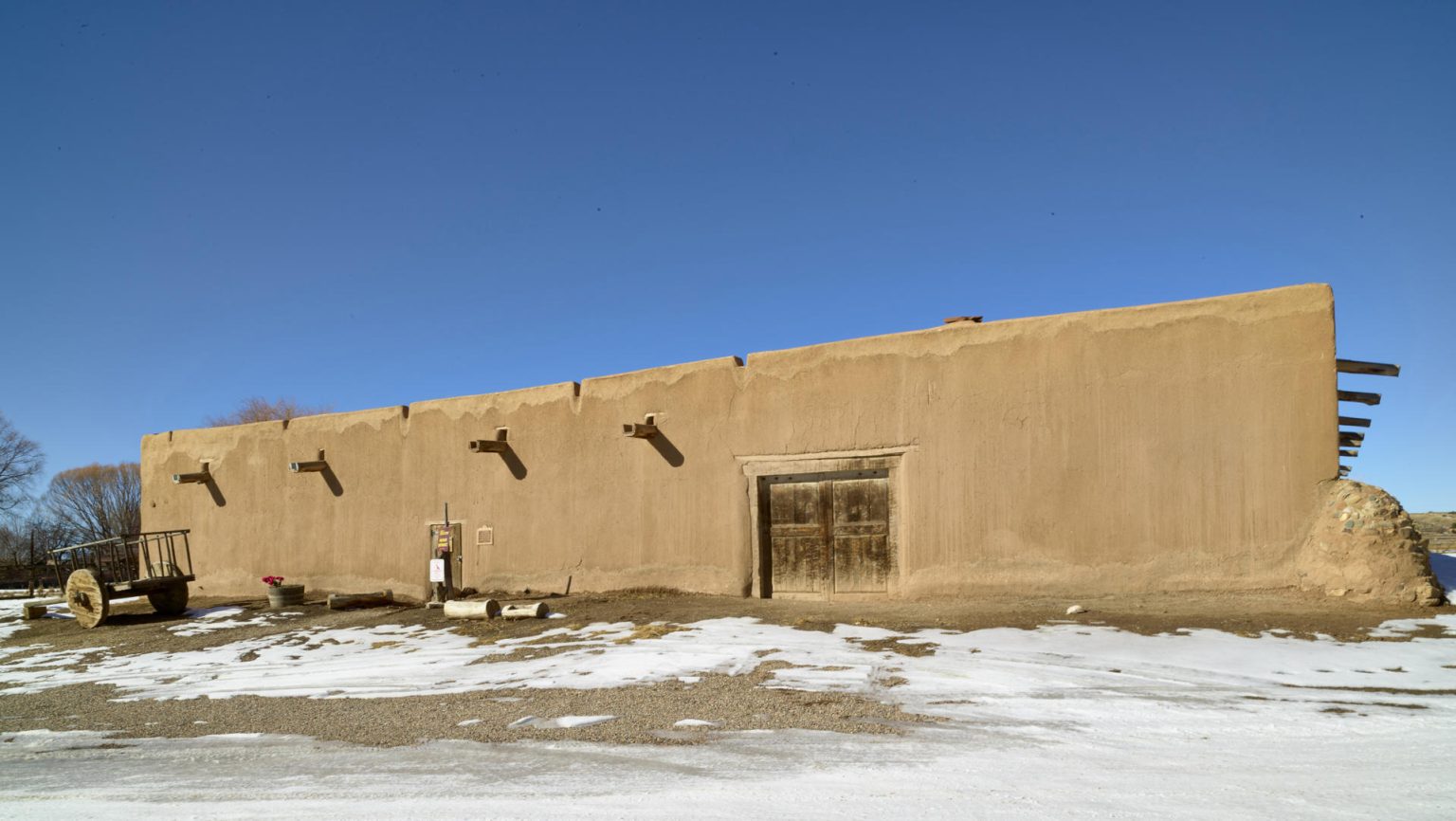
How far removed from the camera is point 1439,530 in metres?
25.0

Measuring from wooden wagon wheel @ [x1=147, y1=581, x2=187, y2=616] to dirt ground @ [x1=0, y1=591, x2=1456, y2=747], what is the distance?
178 cm

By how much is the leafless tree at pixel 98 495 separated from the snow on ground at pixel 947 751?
47324mm

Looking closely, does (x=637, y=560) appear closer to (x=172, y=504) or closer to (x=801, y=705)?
(x=801, y=705)

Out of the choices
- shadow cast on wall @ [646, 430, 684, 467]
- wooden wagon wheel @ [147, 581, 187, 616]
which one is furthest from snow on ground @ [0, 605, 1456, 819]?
wooden wagon wheel @ [147, 581, 187, 616]

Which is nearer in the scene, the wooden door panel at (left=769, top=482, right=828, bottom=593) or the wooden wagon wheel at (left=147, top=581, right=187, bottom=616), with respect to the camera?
the wooden door panel at (left=769, top=482, right=828, bottom=593)

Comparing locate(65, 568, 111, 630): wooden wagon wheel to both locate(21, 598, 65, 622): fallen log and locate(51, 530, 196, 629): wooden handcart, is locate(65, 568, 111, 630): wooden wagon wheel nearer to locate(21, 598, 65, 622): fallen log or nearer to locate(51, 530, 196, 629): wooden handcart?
locate(51, 530, 196, 629): wooden handcart

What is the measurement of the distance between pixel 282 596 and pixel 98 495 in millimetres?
44060

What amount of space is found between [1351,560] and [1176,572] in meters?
1.69

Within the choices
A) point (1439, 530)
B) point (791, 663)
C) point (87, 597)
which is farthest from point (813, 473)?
point (1439, 530)

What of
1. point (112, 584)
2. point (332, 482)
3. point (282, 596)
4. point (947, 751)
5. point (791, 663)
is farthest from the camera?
point (332, 482)

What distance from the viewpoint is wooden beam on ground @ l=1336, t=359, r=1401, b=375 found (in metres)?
10.4

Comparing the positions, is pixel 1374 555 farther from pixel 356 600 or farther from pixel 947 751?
pixel 356 600

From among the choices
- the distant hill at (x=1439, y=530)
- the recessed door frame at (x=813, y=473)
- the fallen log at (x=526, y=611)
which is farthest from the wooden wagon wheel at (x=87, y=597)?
the distant hill at (x=1439, y=530)

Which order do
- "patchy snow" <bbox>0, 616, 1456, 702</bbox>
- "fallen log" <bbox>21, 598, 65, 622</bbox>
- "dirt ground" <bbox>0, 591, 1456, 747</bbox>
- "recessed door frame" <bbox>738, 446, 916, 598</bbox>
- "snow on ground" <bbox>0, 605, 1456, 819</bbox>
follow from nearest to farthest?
"snow on ground" <bbox>0, 605, 1456, 819</bbox>, "dirt ground" <bbox>0, 591, 1456, 747</bbox>, "patchy snow" <bbox>0, 616, 1456, 702</bbox>, "recessed door frame" <bbox>738, 446, 916, 598</bbox>, "fallen log" <bbox>21, 598, 65, 622</bbox>
